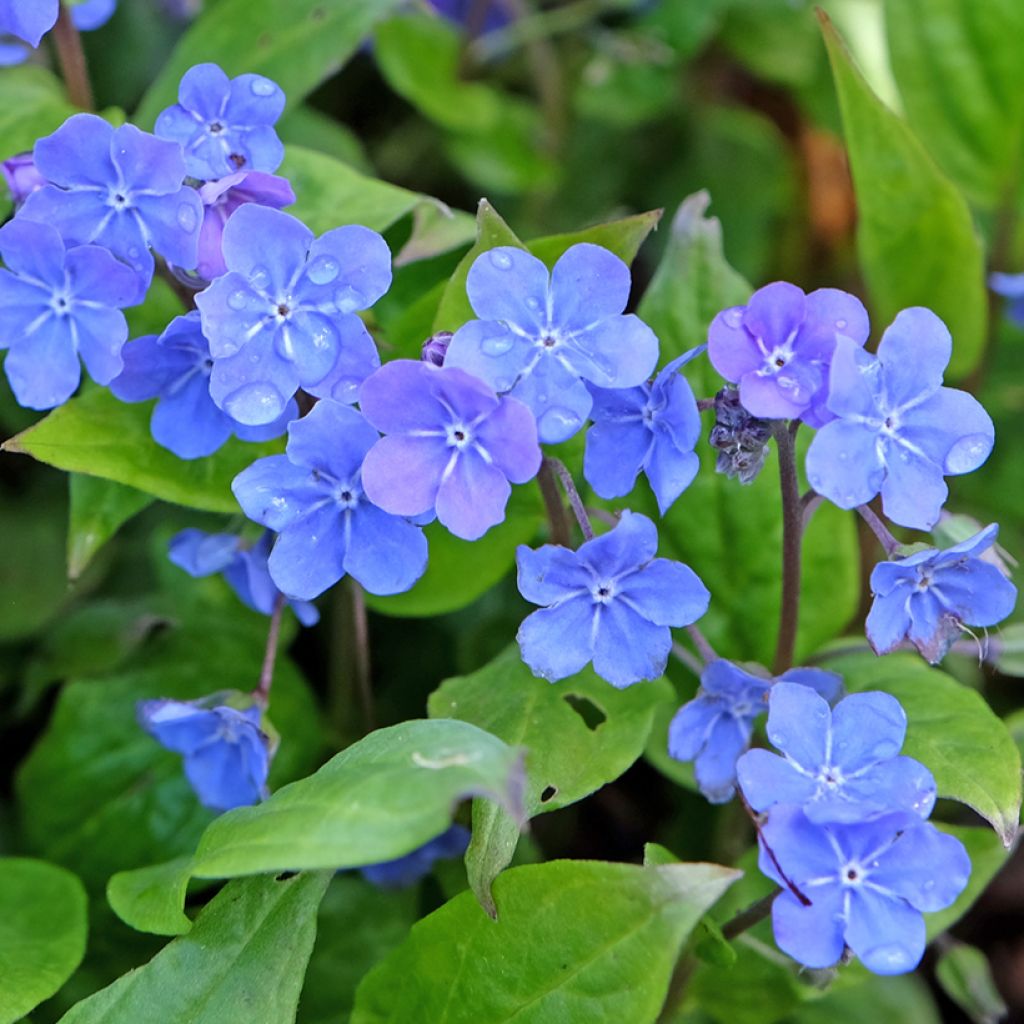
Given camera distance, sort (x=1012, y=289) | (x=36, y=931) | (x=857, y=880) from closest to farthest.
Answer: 1. (x=857, y=880)
2. (x=36, y=931)
3. (x=1012, y=289)

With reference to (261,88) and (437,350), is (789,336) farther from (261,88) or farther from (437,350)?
(261,88)

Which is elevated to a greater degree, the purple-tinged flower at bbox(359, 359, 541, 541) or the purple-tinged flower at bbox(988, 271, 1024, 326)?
the purple-tinged flower at bbox(359, 359, 541, 541)

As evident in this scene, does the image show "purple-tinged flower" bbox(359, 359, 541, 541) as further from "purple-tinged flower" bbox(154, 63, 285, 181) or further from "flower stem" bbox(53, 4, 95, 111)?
"flower stem" bbox(53, 4, 95, 111)

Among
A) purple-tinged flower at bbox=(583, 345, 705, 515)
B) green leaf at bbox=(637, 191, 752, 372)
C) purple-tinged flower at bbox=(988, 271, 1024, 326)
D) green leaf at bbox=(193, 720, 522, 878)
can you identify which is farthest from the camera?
purple-tinged flower at bbox=(988, 271, 1024, 326)

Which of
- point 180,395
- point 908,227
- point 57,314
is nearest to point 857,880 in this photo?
point 180,395

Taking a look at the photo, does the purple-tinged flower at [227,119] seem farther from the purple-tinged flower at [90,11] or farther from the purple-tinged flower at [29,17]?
the purple-tinged flower at [90,11]

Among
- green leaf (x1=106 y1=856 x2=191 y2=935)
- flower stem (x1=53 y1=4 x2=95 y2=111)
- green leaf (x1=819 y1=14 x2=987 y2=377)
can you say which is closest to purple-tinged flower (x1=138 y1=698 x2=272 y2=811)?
green leaf (x1=106 y1=856 x2=191 y2=935)
